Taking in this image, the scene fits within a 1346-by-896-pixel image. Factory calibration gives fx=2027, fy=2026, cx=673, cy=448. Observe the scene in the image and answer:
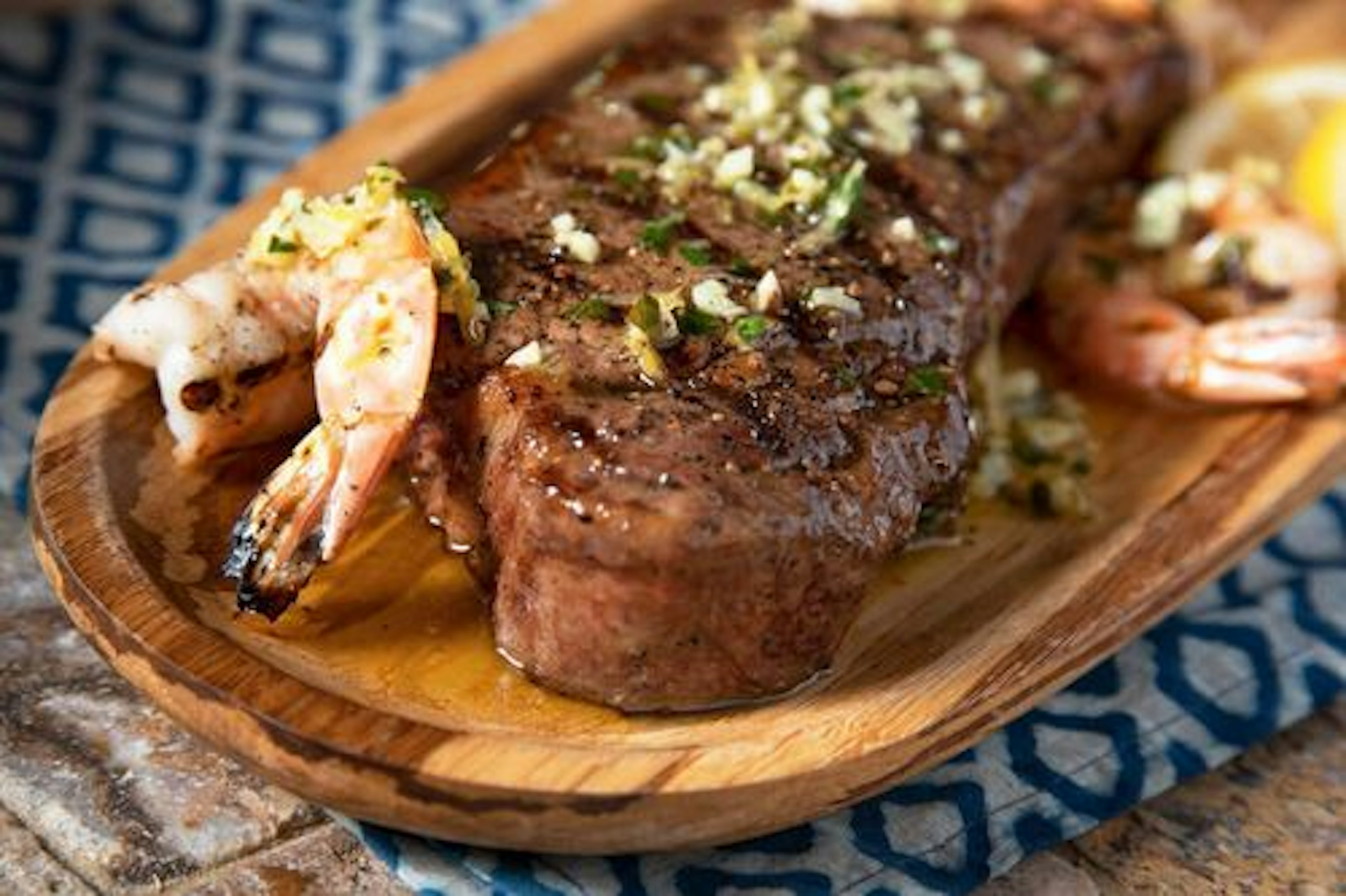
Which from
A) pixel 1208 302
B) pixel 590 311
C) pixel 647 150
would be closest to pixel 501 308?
pixel 590 311

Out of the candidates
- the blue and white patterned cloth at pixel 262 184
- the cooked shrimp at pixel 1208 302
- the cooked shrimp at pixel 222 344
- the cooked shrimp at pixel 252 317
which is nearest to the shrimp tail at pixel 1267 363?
the cooked shrimp at pixel 1208 302

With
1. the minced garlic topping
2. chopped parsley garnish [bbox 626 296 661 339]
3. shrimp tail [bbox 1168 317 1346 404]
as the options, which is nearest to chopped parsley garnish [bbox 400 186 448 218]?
the minced garlic topping

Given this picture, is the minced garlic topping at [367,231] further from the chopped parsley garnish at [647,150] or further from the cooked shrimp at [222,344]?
the chopped parsley garnish at [647,150]

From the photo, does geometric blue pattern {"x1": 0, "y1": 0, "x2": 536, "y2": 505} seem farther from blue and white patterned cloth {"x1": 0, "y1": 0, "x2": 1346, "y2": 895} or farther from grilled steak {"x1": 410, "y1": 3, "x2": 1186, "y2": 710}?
grilled steak {"x1": 410, "y1": 3, "x2": 1186, "y2": 710}

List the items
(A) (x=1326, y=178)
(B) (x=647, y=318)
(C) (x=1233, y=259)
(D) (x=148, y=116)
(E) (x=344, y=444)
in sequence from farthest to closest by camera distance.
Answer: (D) (x=148, y=116), (A) (x=1326, y=178), (C) (x=1233, y=259), (B) (x=647, y=318), (E) (x=344, y=444)

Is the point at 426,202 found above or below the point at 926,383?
above

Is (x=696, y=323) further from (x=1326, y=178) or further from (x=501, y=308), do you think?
(x=1326, y=178)
